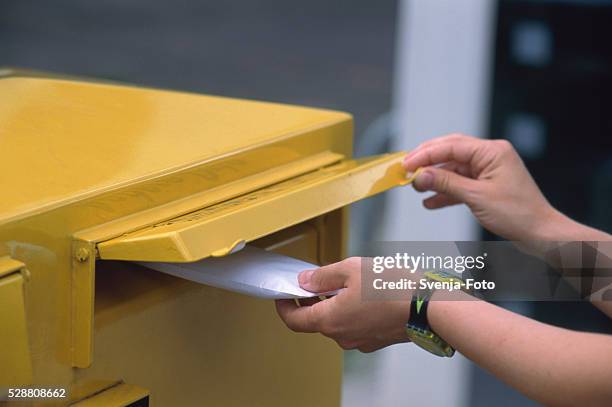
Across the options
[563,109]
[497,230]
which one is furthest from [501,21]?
[497,230]

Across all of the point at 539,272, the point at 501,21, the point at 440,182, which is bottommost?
the point at 539,272

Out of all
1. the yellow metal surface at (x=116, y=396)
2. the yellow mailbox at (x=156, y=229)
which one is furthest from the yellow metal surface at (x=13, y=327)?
the yellow metal surface at (x=116, y=396)

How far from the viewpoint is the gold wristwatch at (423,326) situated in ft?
3.99

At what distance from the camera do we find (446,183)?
5.41ft

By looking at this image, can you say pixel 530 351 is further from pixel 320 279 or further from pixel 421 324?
pixel 320 279

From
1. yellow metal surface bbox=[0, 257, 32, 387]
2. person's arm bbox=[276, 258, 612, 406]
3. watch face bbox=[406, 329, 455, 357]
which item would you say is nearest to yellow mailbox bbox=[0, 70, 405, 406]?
yellow metal surface bbox=[0, 257, 32, 387]

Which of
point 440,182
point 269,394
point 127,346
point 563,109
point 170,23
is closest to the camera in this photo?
point 127,346

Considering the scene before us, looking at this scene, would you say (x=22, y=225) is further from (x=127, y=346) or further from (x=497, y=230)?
(x=497, y=230)

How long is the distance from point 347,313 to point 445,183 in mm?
491

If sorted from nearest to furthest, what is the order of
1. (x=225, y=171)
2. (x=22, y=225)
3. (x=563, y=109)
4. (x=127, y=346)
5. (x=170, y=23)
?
(x=22, y=225)
(x=127, y=346)
(x=225, y=171)
(x=563, y=109)
(x=170, y=23)

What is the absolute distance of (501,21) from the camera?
3465 mm

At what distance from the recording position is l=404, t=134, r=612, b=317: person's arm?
1639 mm

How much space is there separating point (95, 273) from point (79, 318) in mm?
82

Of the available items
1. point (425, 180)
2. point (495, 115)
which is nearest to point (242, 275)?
point (425, 180)
